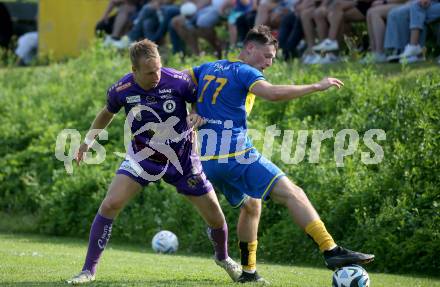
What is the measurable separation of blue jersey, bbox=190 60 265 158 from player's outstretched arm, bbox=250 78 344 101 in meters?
0.26

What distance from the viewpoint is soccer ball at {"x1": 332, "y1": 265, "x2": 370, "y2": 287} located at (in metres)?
7.31

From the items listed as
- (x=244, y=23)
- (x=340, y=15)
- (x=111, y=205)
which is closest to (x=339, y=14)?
(x=340, y=15)

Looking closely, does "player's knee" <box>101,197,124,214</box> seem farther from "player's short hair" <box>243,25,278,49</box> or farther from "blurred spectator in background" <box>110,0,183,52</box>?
"blurred spectator in background" <box>110,0,183,52</box>

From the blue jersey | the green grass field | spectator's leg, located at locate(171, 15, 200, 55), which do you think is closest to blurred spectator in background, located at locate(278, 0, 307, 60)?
spectator's leg, located at locate(171, 15, 200, 55)

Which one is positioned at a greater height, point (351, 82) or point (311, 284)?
point (351, 82)

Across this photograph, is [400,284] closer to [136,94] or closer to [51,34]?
[136,94]

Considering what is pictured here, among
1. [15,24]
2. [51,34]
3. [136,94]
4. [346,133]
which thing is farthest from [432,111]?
[15,24]

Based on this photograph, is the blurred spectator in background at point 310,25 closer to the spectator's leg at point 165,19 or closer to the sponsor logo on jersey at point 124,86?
the spectator's leg at point 165,19

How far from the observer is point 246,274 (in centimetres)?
826

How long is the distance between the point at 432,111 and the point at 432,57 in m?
3.14

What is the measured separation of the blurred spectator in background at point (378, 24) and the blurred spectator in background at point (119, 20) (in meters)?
7.06

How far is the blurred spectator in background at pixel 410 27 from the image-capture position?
46.0 ft

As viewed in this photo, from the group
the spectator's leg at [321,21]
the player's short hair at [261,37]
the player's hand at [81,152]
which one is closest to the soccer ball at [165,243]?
the player's hand at [81,152]

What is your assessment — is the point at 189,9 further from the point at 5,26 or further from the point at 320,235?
the point at 320,235
